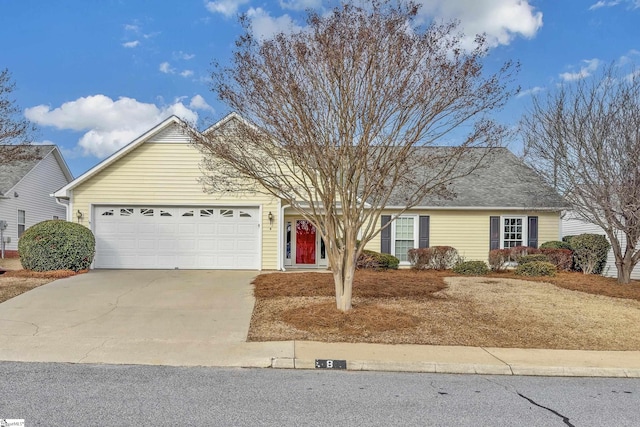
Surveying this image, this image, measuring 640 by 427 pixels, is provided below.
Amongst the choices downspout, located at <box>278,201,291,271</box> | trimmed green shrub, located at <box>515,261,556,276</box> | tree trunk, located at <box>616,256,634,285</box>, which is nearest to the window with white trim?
trimmed green shrub, located at <box>515,261,556,276</box>

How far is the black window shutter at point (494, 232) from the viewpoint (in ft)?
61.9

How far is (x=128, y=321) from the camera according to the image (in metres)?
9.66

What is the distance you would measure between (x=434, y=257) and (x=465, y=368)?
10759 mm

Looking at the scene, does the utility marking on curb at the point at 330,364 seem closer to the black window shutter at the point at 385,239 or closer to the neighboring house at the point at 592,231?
the black window shutter at the point at 385,239

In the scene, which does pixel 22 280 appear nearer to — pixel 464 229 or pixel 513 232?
pixel 464 229

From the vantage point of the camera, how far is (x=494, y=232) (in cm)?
1889

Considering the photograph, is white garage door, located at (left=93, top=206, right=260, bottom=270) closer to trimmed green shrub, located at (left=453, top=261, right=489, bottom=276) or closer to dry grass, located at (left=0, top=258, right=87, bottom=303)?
dry grass, located at (left=0, top=258, right=87, bottom=303)

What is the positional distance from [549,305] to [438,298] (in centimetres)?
247

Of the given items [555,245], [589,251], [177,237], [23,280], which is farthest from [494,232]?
[23,280]

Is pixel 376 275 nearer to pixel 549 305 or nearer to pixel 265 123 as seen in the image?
pixel 549 305

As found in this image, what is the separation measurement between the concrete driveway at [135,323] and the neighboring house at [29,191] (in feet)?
41.8

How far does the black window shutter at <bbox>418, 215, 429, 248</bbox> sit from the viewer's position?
18688 millimetres

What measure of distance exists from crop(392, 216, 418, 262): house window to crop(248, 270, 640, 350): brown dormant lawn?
3.93 meters

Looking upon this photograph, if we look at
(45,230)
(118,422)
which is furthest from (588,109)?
(45,230)
